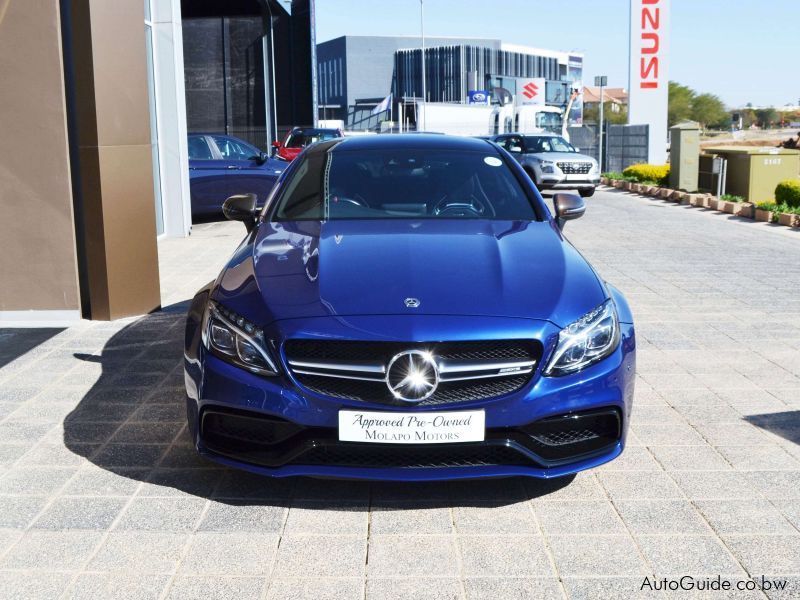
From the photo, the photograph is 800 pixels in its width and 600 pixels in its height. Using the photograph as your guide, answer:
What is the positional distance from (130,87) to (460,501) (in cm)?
525

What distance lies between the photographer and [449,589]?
329 centimetres

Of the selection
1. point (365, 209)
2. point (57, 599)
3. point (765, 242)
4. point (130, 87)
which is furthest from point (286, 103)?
point (57, 599)

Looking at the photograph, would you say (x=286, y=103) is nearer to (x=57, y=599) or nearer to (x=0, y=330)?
(x=0, y=330)

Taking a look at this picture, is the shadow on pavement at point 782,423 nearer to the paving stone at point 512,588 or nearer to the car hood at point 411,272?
the car hood at point 411,272

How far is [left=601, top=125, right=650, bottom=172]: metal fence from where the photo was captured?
2975 centimetres

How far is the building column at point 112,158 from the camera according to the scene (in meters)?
7.53

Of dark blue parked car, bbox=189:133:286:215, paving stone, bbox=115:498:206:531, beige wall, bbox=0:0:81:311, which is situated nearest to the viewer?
paving stone, bbox=115:498:206:531

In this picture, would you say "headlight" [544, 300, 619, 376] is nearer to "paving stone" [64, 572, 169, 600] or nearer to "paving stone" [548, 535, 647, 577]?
"paving stone" [548, 535, 647, 577]

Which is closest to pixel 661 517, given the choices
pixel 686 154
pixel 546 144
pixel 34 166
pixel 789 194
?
pixel 34 166

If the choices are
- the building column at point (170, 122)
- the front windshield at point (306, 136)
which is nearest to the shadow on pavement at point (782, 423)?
the building column at point (170, 122)

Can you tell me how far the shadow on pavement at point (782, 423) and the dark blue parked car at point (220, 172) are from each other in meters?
12.2

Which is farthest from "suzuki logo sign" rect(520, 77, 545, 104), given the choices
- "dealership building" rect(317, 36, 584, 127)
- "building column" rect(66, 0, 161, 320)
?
"building column" rect(66, 0, 161, 320)

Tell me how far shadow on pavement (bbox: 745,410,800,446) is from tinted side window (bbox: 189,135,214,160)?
12.9m

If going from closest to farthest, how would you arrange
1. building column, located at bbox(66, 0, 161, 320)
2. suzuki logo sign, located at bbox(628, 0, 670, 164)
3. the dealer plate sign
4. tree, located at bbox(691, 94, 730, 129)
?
the dealer plate sign → building column, located at bbox(66, 0, 161, 320) → suzuki logo sign, located at bbox(628, 0, 670, 164) → tree, located at bbox(691, 94, 730, 129)
